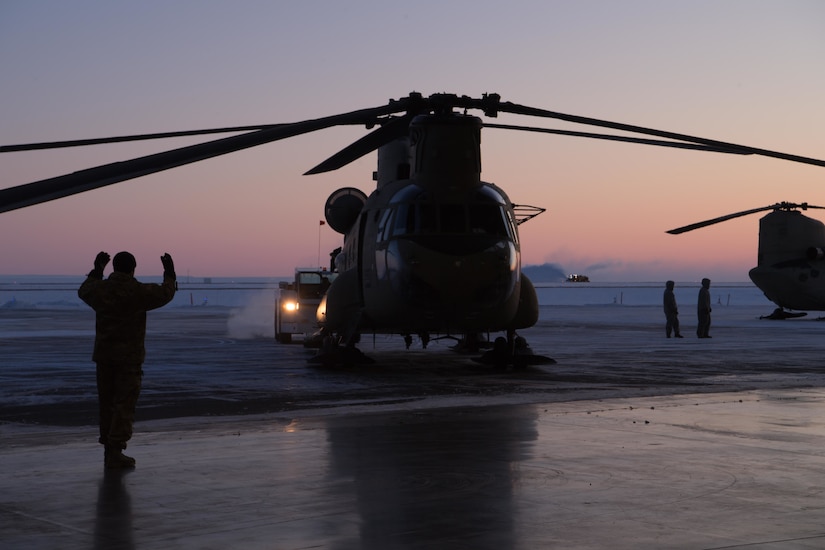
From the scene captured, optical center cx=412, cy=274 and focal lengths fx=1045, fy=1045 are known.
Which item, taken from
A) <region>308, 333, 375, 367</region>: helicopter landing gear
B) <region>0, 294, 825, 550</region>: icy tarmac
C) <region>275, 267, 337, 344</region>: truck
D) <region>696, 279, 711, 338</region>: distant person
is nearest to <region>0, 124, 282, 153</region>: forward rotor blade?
<region>0, 294, 825, 550</region>: icy tarmac

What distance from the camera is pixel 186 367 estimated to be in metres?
20.9

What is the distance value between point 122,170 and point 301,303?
2229 centimetres

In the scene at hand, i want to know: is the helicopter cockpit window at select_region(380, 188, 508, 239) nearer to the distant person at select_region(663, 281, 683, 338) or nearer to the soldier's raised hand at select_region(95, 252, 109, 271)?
the soldier's raised hand at select_region(95, 252, 109, 271)

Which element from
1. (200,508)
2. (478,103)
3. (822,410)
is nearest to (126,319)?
(200,508)

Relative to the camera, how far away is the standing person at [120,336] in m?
9.05

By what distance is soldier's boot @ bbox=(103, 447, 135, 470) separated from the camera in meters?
8.59

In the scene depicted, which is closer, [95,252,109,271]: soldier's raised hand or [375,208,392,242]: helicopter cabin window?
[95,252,109,271]: soldier's raised hand

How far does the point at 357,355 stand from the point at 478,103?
5665 millimetres

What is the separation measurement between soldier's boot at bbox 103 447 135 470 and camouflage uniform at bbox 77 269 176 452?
37 cm

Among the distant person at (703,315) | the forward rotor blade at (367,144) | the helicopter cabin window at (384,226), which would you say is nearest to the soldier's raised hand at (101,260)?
the helicopter cabin window at (384,226)

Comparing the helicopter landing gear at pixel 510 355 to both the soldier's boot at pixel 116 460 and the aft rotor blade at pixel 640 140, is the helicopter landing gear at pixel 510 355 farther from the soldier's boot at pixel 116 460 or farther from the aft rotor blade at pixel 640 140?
the soldier's boot at pixel 116 460

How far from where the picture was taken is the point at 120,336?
30.0 feet

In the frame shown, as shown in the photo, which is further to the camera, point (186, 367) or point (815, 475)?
point (186, 367)

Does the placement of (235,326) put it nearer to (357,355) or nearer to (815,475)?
(357,355)
